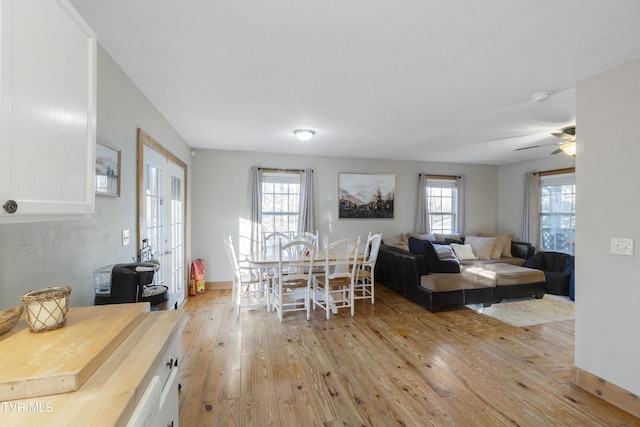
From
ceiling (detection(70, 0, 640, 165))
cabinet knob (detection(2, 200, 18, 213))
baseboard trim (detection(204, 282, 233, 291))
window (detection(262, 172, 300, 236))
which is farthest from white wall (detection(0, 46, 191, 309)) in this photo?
baseboard trim (detection(204, 282, 233, 291))

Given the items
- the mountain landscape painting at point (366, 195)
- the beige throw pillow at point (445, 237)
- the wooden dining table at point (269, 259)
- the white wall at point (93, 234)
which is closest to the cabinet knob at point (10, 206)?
the white wall at point (93, 234)

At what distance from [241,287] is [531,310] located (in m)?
4.02

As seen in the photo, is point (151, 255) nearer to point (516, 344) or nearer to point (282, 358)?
point (282, 358)

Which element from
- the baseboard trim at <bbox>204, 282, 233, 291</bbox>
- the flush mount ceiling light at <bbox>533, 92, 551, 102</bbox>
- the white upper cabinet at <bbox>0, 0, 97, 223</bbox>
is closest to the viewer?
the white upper cabinet at <bbox>0, 0, 97, 223</bbox>

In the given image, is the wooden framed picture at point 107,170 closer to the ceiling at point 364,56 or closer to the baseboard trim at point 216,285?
the ceiling at point 364,56

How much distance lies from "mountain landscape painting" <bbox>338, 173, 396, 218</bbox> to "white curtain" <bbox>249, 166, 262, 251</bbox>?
5.11ft

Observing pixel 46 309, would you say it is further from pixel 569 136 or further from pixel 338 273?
pixel 569 136

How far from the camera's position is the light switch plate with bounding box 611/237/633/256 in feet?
6.37

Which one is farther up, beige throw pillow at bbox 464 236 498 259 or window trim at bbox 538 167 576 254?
window trim at bbox 538 167 576 254

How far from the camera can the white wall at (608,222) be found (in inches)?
76.2

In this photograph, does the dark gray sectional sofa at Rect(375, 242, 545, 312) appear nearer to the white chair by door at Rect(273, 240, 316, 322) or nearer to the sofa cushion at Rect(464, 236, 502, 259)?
the sofa cushion at Rect(464, 236, 502, 259)

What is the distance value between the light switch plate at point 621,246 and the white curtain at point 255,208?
4.41 metres

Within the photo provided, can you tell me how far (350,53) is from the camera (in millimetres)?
1942

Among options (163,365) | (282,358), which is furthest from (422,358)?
(163,365)
